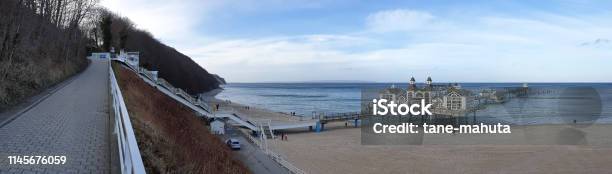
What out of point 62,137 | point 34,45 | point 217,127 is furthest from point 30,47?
point 62,137

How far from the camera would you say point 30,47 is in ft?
73.2

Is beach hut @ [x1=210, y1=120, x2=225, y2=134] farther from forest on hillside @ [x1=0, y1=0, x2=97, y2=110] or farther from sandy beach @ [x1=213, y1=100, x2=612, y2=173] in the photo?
forest on hillside @ [x1=0, y1=0, x2=97, y2=110]

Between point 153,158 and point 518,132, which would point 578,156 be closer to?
point 518,132

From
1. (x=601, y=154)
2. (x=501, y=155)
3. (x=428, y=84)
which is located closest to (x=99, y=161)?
(x=501, y=155)

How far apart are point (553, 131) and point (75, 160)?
40307 millimetres

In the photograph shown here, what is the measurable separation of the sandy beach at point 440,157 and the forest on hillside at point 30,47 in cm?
1176

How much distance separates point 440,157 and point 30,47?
21237 mm

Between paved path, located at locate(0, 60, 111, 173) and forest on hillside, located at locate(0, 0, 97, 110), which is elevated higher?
forest on hillside, located at locate(0, 0, 97, 110)

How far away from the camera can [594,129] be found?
40969 mm

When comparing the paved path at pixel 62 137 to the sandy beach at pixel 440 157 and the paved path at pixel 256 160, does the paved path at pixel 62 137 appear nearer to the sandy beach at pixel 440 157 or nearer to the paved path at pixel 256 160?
the paved path at pixel 256 160

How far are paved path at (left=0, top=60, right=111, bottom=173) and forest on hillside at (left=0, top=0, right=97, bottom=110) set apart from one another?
225cm

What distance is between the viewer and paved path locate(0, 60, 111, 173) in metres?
6.11

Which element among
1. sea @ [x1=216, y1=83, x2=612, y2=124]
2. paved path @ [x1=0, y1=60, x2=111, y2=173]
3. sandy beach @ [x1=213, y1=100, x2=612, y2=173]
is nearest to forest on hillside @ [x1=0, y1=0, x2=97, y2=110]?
paved path @ [x1=0, y1=60, x2=111, y2=173]

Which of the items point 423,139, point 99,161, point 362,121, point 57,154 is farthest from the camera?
point 362,121
